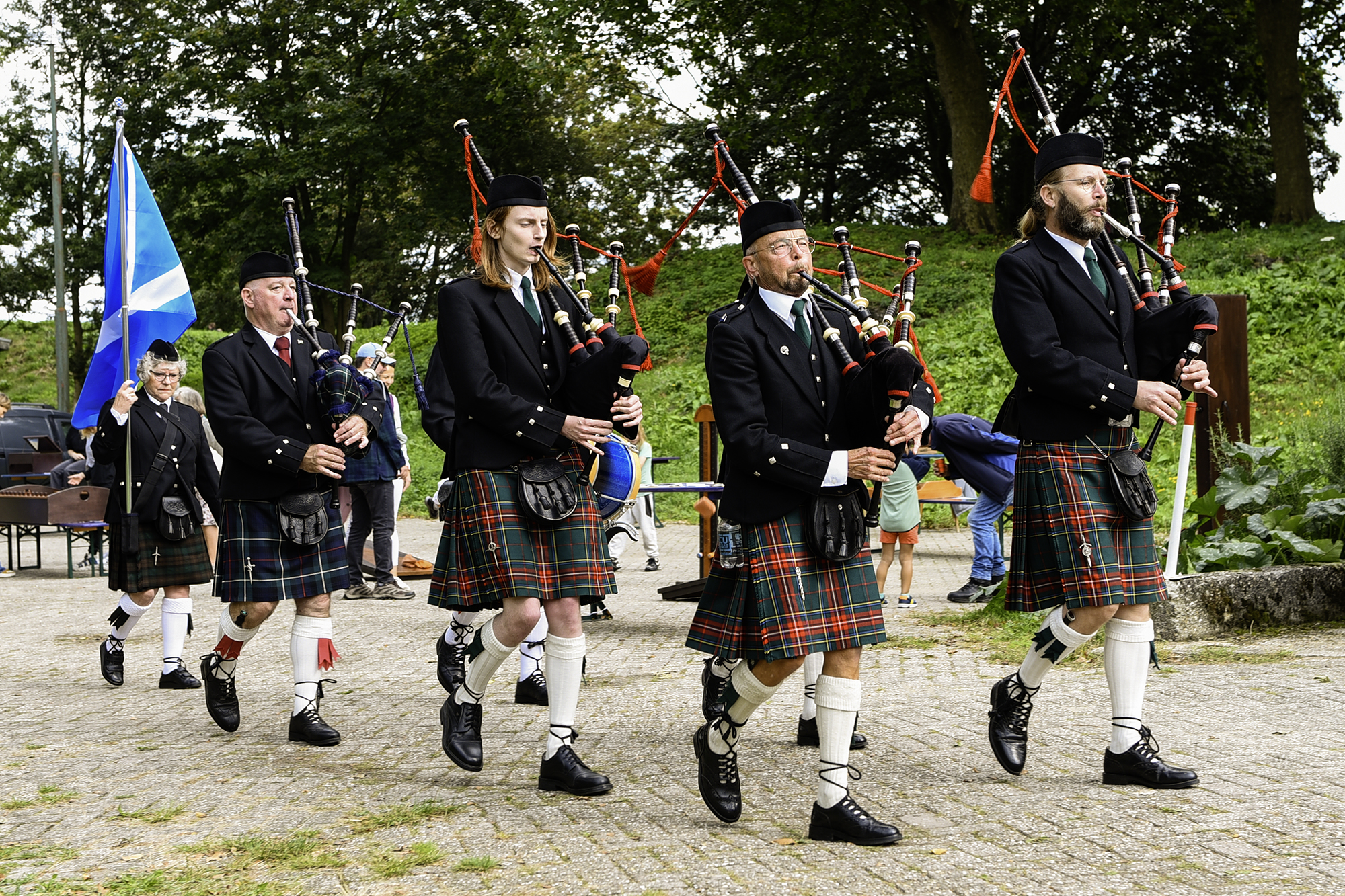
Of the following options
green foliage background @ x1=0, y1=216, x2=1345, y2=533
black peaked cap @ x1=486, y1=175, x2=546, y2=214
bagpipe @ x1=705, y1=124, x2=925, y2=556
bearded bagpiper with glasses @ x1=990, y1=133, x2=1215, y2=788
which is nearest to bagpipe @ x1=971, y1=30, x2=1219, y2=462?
bearded bagpiper with glasses @ x1=990, y1=133, x2=1215, y2=788

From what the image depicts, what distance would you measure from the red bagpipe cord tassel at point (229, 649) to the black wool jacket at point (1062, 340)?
3480 mm

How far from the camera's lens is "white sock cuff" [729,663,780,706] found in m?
4.06

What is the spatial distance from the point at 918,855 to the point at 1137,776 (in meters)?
1.06

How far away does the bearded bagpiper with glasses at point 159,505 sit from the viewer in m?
7.05

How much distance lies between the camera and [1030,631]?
800cm

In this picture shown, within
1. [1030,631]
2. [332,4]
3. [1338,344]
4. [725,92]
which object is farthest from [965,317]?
[332,4]

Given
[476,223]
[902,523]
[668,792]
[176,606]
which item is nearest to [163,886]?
[668,792]

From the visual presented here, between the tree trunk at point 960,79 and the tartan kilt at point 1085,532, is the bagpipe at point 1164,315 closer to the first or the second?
the tartan kilt at point 1085,532

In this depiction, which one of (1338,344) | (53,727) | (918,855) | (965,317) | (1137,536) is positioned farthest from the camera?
(965,317)

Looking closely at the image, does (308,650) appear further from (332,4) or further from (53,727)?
(332,4)

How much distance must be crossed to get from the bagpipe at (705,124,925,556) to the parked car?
18772 mm

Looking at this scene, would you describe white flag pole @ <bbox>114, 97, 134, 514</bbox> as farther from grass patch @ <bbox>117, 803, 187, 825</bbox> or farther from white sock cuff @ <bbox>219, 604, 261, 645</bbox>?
grass patch @ <bbox>117, 803, 187, 825</bbox>

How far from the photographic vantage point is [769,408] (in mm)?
4008

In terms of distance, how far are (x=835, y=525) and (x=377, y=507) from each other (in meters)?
7.63
